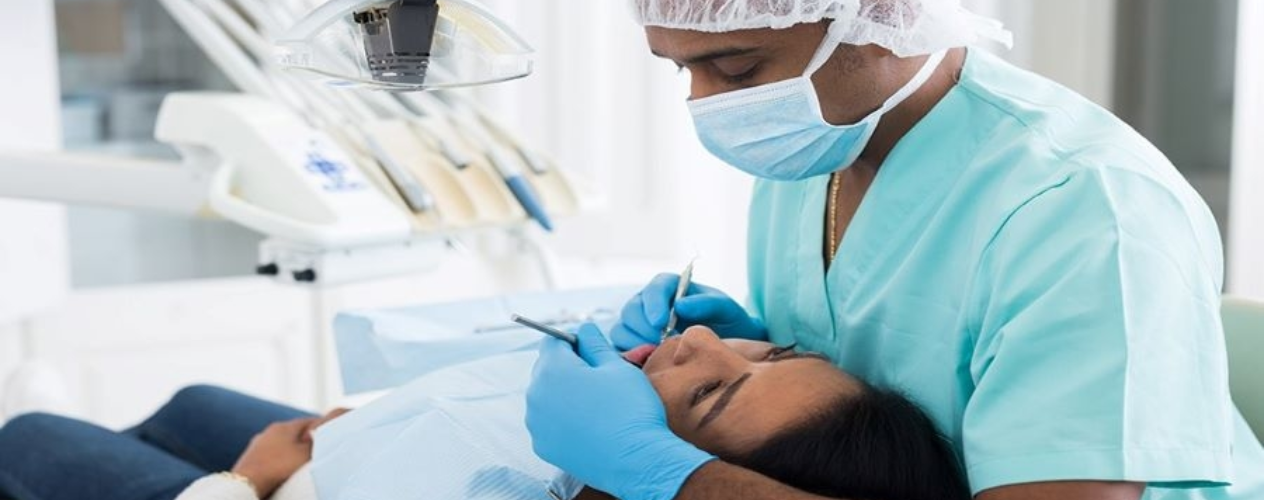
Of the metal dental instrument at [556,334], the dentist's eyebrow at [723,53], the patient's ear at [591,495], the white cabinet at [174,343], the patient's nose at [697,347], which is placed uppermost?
the dentist's eyebrow at [723,53]

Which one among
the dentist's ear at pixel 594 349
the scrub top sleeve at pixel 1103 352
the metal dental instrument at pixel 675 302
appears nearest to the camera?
the scrub top sleeve at pixel 1103 352

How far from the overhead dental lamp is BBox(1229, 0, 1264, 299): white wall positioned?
1.69 metres

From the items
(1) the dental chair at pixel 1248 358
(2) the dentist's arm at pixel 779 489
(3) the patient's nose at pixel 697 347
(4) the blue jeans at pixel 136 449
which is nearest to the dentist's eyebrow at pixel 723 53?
(3) the patient's nose at pixel 697 347

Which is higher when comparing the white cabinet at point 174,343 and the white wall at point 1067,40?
the white wall at point 1067,40

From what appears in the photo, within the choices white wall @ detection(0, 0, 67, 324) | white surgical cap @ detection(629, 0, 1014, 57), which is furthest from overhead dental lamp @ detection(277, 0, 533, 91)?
white wall @ detection(0, 0, 67, 324)

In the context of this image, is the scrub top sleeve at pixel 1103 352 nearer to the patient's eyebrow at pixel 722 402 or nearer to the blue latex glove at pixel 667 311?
the patient's eyebrow at pixel 722 402

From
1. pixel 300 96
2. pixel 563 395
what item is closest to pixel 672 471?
pixel 563 395

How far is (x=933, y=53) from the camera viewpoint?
127 cm

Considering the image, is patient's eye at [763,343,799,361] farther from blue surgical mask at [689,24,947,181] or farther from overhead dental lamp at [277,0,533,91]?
overhead dental lamp at [277,0,533,91]

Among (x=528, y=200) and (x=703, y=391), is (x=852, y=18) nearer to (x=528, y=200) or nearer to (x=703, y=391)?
(x=703, y=391)

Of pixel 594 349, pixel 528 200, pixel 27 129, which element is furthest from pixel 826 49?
pixel 27 129

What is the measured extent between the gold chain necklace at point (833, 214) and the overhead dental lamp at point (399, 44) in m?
0.41

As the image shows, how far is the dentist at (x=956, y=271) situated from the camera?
1028mm

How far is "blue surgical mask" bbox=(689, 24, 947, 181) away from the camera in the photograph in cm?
124
